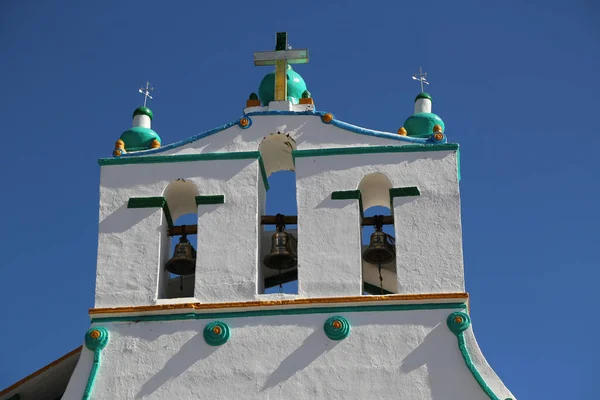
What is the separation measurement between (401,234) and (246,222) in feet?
7.45

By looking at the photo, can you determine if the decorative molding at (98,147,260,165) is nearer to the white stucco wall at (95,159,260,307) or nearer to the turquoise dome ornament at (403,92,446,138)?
the white stucco wall at (95,159,260,307)

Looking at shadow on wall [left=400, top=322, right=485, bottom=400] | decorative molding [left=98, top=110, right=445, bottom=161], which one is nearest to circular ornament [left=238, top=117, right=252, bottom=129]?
decorative molding [left=98, top=110, right=445, bottom=161]

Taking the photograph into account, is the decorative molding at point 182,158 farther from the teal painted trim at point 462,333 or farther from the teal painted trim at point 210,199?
the teal painted trim at point 462,333

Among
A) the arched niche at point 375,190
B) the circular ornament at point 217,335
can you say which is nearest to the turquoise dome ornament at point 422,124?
the arched niche at point 375,190

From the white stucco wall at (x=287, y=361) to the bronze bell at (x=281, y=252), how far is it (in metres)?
1.37

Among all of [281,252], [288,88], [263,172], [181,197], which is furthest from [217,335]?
[288,88]

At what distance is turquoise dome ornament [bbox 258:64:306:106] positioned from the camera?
2726cm

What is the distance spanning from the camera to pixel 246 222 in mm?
25672

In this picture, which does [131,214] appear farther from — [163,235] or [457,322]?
[457,322]

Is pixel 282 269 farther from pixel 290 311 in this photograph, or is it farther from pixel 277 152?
pixel 277 152

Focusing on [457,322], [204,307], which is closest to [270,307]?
[204,307]

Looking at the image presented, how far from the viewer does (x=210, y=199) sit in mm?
25859

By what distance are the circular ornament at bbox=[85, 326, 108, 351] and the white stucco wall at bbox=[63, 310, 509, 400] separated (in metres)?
0.09

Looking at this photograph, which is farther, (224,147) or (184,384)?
(224,147)
